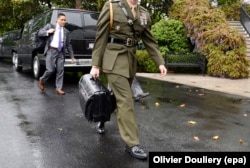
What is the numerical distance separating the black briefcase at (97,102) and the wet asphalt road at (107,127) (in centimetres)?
39

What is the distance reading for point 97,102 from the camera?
14.6ft

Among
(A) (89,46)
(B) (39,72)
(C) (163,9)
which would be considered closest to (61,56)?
(A) (89,46)

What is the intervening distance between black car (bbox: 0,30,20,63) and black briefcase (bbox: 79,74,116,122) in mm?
9068

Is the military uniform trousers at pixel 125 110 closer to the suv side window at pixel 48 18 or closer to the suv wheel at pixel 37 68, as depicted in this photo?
the suv side window at pixel 48 18

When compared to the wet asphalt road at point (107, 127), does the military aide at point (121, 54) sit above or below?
above

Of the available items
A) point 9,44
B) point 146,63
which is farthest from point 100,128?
point 9,44

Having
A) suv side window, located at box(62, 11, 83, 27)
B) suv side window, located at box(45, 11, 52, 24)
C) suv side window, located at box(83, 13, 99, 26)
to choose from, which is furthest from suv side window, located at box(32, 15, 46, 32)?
suv side window, located at box(83, 13, 99, 26)

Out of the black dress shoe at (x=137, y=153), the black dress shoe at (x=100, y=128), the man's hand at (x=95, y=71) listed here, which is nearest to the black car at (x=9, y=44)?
the black dress shoe at (x=100, y=128)

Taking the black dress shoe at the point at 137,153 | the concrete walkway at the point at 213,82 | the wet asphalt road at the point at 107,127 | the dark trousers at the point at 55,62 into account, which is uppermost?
the dark trousers at the point at 55,62

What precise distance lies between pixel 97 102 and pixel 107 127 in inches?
43.1

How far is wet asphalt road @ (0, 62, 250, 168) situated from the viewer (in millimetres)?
4181

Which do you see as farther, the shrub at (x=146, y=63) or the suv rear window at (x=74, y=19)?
the shrub at (x=146, y=63)

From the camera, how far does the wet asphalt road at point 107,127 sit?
13.7 feet

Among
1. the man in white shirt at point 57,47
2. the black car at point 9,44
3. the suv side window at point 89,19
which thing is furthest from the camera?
the black car at point 9,44
